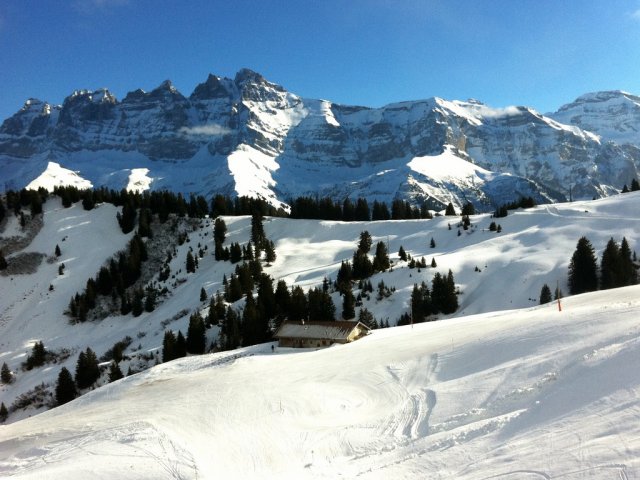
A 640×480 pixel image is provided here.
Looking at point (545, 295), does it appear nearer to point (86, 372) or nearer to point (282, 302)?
point (282, 302)

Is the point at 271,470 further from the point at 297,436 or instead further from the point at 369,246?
the point at 369,246

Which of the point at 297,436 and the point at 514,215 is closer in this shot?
the point at 297,436

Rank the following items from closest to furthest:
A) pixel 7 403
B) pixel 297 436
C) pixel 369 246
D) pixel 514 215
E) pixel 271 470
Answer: pixel 271 470 → pixel 297 436 → pixel 7 403 → pixel 369 246 → pixel 514 215

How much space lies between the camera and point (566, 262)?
218 ft

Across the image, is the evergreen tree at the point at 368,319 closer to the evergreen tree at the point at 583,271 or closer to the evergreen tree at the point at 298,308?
the evergreen tree at the point at 298,308

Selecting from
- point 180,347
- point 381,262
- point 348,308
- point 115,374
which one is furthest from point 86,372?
point 381,262

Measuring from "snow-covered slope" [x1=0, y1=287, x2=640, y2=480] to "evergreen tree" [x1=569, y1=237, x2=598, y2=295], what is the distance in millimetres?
25419

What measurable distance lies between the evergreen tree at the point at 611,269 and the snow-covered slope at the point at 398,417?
24683 mm

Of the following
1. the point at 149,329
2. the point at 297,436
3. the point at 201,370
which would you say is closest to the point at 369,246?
the point at 149,329

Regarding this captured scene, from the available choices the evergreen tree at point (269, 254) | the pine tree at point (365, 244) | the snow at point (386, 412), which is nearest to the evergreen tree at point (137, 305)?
the evergreen tree at point (269, 254)

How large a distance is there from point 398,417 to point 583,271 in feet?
156

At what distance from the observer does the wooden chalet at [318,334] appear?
4675 cm

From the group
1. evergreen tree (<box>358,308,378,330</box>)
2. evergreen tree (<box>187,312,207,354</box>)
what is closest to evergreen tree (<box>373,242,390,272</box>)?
evergreen tree (<box>358,308,378,330</box>)

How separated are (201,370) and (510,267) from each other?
4734 centimetres
